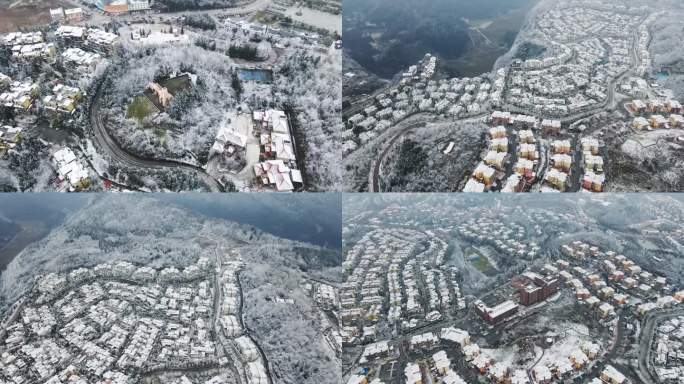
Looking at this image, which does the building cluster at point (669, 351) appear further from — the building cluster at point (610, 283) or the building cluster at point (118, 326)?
the building cluster at point (118, 326)

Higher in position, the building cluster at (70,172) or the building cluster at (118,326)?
the building cluster at (70,172)

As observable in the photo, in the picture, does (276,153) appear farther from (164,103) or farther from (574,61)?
(574,61)

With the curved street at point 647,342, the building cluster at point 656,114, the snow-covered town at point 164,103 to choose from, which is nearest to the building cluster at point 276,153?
the snow-covered town at point 164,103

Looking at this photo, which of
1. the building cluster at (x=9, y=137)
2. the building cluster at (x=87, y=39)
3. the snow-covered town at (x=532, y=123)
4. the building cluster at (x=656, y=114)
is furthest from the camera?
the building cluster at (x=87, y=39)

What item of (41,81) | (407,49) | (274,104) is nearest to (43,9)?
(41,81)

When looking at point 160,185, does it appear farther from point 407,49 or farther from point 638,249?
point 638,249
